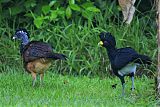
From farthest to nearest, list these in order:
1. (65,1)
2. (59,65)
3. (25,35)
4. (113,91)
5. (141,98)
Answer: (65,1), (59,65), (25,35), (113,91), (141,98)

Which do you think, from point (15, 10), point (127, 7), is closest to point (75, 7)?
point (15, 10)

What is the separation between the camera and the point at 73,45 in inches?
425

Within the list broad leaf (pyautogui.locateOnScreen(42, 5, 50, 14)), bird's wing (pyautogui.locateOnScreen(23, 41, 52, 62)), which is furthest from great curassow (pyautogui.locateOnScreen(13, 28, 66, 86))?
broad leaf (pyautogui.locateOnScreen(42, 5, 50, 14))

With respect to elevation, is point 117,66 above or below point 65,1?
below

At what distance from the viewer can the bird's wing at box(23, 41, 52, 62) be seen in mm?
8898

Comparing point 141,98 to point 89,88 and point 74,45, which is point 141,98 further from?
point 74,45

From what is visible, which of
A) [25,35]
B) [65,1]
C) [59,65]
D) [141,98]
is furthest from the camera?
[65,1]

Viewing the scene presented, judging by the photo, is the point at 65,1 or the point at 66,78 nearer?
the point at 66,78

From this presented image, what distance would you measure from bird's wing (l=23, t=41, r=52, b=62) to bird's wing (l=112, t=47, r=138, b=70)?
1.10m

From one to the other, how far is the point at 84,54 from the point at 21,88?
6.97 ft

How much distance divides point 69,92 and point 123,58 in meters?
1.05

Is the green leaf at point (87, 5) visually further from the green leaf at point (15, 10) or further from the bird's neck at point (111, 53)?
the bird's neck at point (111, 53)

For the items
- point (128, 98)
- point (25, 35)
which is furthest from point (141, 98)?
point (25, 35)

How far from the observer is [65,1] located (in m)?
11.4
